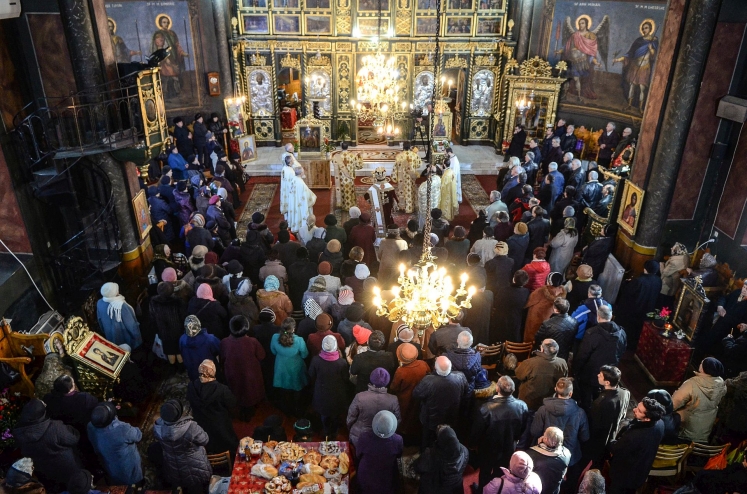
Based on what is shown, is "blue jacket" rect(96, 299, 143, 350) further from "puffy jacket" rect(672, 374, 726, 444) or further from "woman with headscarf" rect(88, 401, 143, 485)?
"puffy jacket" rect(672, 374, 726, 444)

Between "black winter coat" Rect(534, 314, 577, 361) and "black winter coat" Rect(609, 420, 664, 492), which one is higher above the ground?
"black winter coat" Rect(534, 314, 577, 361)

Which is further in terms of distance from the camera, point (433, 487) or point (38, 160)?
point (38, 160)

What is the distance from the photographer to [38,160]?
23.6ft

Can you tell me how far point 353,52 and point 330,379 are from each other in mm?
13789

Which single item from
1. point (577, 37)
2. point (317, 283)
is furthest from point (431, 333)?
point (577, 37)

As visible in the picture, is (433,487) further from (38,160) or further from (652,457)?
(38,160)

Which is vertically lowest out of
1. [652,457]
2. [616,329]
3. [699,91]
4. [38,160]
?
[652,457]

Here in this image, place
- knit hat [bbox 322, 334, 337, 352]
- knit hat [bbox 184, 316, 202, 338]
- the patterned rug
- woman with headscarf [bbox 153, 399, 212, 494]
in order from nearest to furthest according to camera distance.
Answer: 1. woman with headscarf [bbox 153, 399, 212, 494]
2. knit hat [bbox 322, 334, 337, 352]
3. knit hat [bbox 184, 316, 202, 338]
4. the patterned rug

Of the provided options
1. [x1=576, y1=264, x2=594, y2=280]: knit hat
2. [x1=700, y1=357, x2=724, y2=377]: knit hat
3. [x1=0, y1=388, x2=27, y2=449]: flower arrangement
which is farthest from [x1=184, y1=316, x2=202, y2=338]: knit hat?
[x1=700, y1=357, x2=724, y2=377]: knit hat

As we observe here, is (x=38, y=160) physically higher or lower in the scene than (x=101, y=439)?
higher

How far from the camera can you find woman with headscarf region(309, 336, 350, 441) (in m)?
6.19

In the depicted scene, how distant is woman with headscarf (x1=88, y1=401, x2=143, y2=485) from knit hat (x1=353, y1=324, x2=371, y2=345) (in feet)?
8.31

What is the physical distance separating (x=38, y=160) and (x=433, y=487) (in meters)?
6.26

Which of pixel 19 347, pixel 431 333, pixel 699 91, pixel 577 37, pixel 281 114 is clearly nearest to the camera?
pixel 19 347
